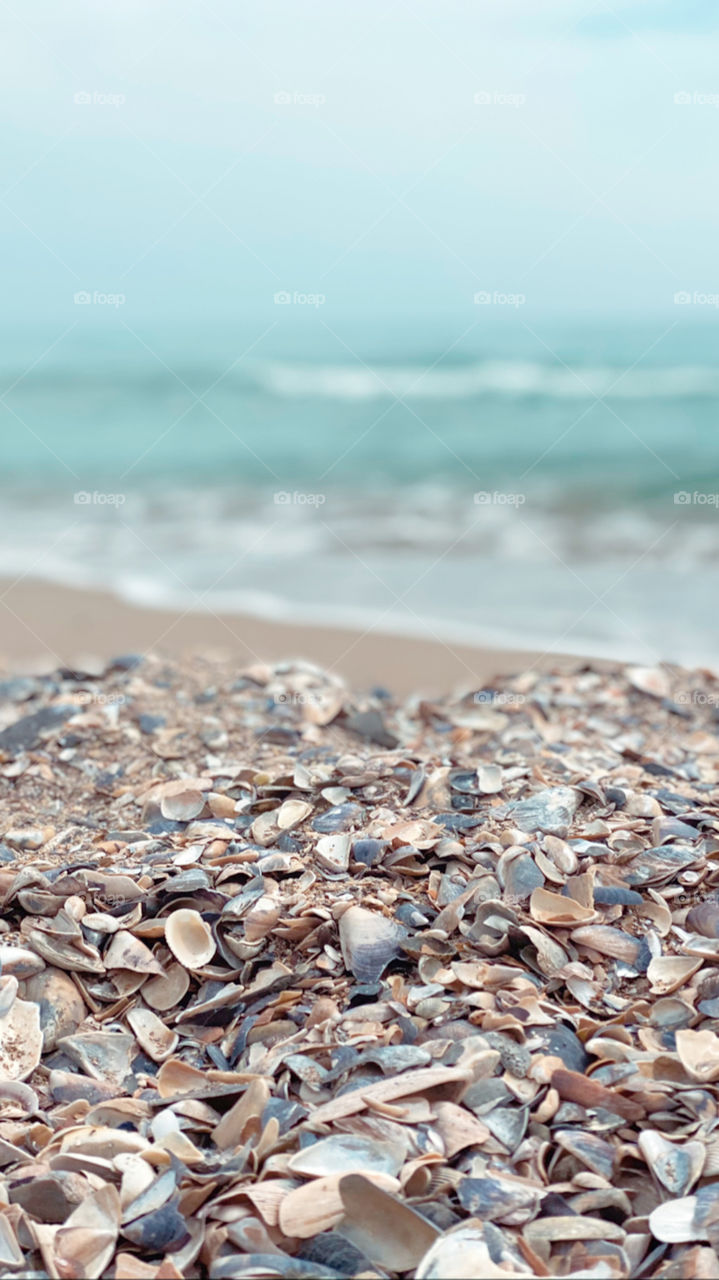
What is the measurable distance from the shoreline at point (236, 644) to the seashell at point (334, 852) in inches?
82.9

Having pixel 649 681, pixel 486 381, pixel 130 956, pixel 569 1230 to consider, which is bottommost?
pixel 649 681

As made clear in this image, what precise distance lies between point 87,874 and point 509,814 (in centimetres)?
90

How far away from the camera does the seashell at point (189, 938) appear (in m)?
1.83

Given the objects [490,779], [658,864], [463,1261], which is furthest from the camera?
[490,779]

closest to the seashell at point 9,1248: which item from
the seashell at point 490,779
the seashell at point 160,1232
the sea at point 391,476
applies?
the seashell at point 160,1232

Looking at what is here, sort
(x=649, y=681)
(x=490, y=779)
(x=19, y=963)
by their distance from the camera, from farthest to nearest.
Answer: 1. (x=649, y=681)
2. (x=490, y=779)
3. (x=19, y=963)

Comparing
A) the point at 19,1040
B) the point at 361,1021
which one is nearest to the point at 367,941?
the point at 361,1021

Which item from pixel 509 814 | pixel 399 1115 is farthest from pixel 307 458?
pixel 399 1115

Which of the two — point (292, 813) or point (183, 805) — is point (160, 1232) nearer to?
point (292, 813)

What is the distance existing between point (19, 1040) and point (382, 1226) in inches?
29.6

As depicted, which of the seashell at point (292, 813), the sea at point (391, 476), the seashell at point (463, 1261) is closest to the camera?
the seashell at point (463, 1261)

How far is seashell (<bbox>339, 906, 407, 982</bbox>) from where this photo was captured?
172cm

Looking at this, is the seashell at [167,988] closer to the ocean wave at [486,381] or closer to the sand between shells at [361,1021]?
the sand between shells at [361,1021]

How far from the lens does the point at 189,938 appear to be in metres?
1.86
